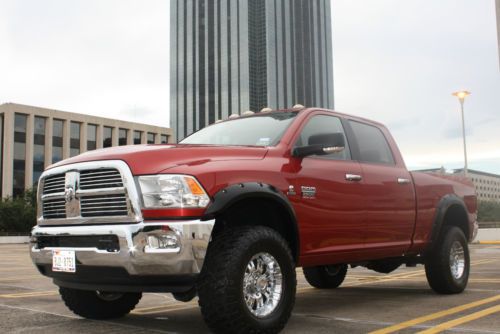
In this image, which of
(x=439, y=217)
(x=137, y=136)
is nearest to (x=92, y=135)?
(x=137, y=136)

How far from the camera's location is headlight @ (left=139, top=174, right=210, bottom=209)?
426 cm

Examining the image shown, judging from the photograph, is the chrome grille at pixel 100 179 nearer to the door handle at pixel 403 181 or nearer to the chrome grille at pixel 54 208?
the chrome grille at pixel 54 208

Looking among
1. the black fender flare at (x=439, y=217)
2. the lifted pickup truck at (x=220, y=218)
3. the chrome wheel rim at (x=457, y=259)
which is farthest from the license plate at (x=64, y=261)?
the chrome wheel rim at (x=457, y=259)

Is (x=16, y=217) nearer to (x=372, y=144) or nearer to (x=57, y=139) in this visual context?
(x=57, y=139)

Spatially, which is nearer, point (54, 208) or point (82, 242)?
point (82, 242)

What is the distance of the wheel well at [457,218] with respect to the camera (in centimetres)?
770

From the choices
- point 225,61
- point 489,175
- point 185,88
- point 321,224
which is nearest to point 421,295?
point 321,224

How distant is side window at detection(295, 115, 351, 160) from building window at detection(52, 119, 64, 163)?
66.6 metres

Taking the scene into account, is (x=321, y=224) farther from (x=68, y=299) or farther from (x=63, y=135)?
(x=63, y=135)

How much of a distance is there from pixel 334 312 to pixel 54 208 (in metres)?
3.04

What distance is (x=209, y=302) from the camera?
426 centimetres

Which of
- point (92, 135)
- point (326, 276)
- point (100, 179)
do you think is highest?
point (92, 135)

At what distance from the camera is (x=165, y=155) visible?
14.7ft

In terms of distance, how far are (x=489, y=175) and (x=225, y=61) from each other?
294 ft
